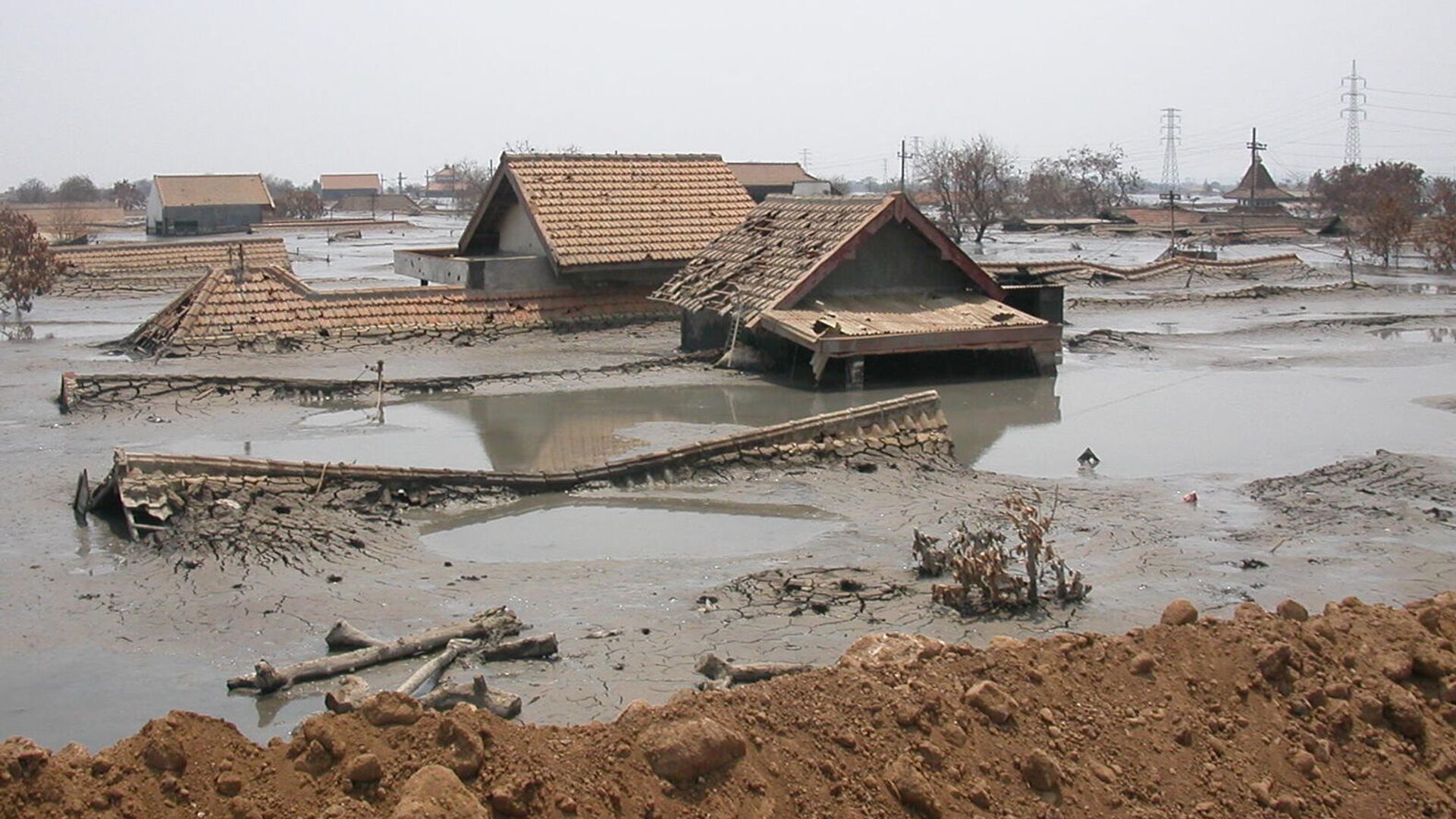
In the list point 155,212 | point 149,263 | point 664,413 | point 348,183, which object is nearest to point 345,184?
point 348,183

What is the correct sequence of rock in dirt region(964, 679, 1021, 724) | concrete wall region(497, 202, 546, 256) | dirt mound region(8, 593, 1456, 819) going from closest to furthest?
1. dirt mound region(8, 593, 1456, 819)
2. rock in dirt region(964, 679, 1021, 724)
3. concrete wall region(497, 202, 546, 256)

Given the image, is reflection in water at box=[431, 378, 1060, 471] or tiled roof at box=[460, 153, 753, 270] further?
tiled roof at box=[460, 153, 753, 270]

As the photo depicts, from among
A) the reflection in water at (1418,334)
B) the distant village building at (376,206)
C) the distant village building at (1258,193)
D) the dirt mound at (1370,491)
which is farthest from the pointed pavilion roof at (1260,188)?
the dirt mound at (1370,491)

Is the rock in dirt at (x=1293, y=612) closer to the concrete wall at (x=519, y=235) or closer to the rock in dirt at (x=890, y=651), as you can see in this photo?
the rock in dirt at (x=890, y=651)

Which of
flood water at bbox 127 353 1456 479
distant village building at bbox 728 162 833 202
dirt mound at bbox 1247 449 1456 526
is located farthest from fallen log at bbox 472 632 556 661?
distant village building at bbox 728 162 833 202

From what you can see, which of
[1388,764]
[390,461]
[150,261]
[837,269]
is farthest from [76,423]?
[150,261]

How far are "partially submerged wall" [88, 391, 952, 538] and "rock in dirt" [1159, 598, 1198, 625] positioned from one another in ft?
19.2

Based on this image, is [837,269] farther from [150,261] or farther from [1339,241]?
[1339,241]

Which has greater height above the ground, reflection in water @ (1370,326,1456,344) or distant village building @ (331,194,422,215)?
distant village building @ (331,194,422,215)

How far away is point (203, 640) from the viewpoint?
8.58m

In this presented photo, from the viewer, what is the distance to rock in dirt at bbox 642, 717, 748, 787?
554 centimetres

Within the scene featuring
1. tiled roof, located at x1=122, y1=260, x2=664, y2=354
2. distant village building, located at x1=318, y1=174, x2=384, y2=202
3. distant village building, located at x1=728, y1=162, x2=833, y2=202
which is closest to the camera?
tiled roof, located at x1=122, y1=260, x2=664, y2=354

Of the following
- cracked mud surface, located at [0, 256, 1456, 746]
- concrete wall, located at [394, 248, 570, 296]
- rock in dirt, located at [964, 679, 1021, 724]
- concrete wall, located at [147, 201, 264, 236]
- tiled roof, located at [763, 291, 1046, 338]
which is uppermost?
concrete wall, located at [147, 201, 264, 236]

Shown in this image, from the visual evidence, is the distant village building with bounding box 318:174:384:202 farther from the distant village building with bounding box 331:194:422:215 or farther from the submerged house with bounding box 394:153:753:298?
the submerged house with bounding box 394:153:753:298
